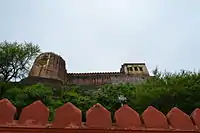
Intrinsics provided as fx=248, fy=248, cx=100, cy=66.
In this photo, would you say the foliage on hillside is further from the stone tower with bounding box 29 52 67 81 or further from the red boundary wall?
the stone tower with bounding box 29 52 67 81

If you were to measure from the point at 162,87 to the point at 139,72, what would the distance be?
16144 millimetres

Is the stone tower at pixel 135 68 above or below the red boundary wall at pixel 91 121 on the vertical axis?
above

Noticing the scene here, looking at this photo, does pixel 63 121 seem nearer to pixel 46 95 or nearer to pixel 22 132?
pixel 22 132

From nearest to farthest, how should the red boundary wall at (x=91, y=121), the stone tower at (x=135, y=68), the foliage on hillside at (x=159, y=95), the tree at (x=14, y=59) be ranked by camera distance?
the red boundary wall at (x=91, y=121)
the foliage on hillside at (x=159, y=95)
the tree at (x=14, y=59)
the stone tower at (x=135, y=68)

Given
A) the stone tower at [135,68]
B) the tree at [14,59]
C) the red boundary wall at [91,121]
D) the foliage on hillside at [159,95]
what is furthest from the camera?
the stone tower at [135,68]

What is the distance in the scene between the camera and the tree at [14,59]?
19.4 m

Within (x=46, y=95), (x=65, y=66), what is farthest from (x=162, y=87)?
(x=65, y=66)

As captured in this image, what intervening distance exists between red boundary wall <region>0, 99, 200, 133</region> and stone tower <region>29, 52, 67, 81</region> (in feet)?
60.8

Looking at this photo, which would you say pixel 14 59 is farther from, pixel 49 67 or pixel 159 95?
pixel 159 95

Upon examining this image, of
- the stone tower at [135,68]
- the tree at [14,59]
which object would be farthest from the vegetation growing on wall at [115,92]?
the stone tower at [135,68]

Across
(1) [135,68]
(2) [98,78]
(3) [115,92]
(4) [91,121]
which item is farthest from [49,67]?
(4) [91,121]

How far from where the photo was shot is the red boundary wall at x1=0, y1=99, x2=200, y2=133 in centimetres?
207

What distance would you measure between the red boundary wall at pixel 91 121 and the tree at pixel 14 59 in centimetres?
1784

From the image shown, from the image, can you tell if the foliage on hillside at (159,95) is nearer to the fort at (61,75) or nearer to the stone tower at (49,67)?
the fort at (61,75)
